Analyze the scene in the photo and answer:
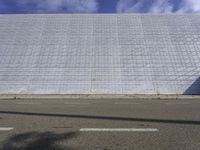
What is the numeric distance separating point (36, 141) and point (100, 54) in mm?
17387

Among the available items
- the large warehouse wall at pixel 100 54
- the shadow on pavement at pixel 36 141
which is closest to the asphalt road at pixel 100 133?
the shadow on pavement at pixel 36 141

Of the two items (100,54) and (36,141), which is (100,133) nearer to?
(36,141)

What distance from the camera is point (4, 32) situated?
83.1 ft

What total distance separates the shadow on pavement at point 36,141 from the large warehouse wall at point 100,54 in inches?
524

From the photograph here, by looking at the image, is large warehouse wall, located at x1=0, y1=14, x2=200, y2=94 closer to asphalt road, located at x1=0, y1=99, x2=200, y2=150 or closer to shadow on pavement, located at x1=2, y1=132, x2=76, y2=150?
asphalt road, located at x1=0, y1=99, x2=200, y2=150

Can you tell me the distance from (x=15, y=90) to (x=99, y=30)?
930 centimetres

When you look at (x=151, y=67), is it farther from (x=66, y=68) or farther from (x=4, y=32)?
(x=4, y=32)

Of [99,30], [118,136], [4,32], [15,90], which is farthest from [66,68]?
[118,136]

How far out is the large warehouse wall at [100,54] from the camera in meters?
19.8

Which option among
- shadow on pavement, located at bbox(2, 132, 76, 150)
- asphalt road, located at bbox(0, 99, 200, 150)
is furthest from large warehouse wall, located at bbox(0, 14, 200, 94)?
shadow on pavement, located at bbox(2, 132, 76, 150)

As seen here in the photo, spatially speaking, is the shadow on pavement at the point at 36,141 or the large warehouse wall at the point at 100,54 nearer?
the shadow on pavement at the point at 36,141

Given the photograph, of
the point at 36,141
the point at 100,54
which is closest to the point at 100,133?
the point at 36,141

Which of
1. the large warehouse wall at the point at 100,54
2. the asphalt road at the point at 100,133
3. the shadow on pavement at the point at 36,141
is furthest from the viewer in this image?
the large warehouse wall at the point at 100,54

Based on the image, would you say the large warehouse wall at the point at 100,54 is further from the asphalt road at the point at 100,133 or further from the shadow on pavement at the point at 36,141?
the shadow on pavement at the point at 36,141
